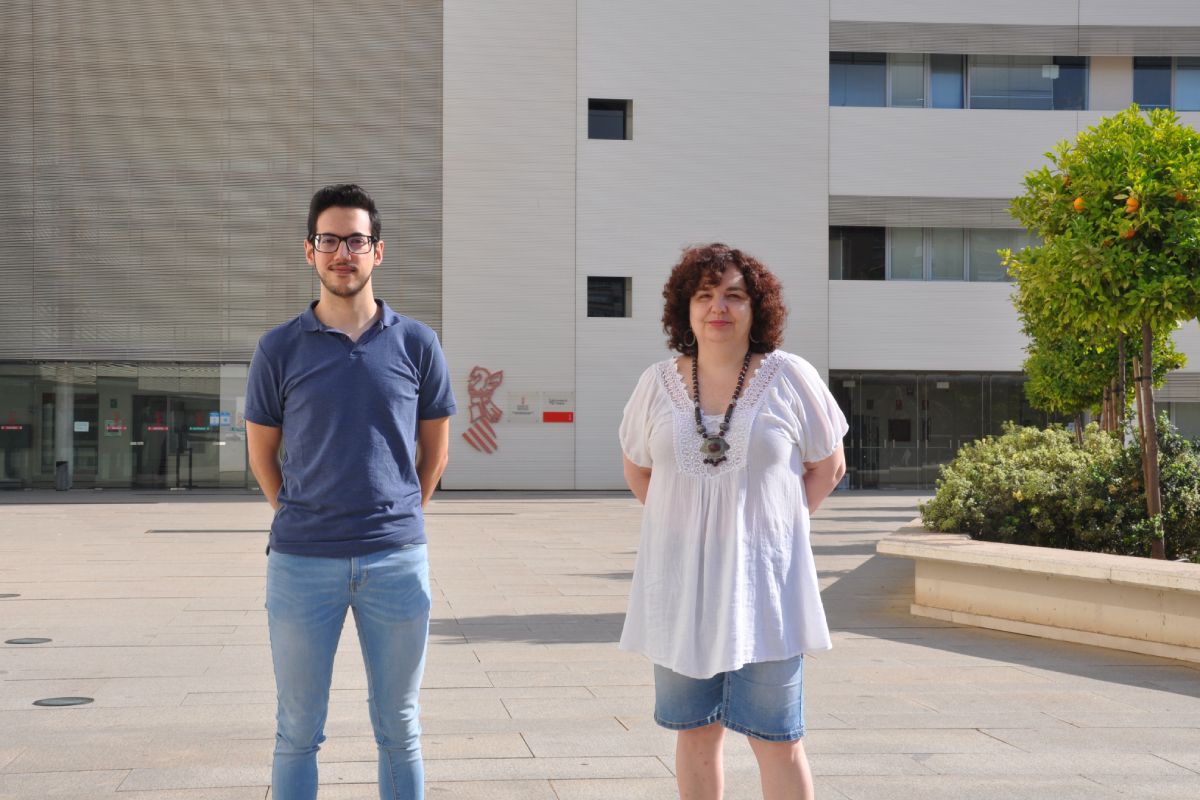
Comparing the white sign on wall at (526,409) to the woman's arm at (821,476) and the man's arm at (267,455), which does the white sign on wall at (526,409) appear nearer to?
the man's arm at (267,455)

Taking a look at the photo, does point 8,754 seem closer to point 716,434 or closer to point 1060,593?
point 716,434

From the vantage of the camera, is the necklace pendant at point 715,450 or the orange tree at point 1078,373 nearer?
the necklace pendant at point 715,450

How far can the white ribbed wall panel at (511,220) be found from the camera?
103ft

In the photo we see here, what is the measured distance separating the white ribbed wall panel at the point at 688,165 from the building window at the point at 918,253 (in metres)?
0.80

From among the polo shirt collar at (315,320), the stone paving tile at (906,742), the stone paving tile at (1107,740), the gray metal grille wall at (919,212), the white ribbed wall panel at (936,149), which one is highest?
the white ribbed wall panel at (936,149)

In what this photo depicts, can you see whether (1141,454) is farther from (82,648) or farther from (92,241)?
(92,241)

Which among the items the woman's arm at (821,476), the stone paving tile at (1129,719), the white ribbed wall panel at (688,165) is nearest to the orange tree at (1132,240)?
the stone paving tile at (1129,719)

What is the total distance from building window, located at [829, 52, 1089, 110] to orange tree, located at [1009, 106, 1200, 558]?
2287cm

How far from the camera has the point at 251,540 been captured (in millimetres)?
18469

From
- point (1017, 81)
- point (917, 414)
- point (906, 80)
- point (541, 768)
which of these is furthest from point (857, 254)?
point (541, 768)

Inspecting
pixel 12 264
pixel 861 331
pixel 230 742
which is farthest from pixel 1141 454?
pixel 12 264

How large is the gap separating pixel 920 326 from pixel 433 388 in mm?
29736

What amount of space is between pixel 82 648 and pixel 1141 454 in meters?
8.12

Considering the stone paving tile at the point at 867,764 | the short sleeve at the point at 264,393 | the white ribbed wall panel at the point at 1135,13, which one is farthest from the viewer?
the white ribbed wall panel at the point at 1135,13
